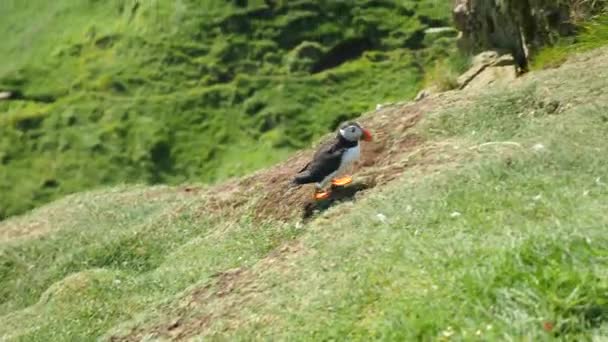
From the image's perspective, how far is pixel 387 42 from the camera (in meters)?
27.5

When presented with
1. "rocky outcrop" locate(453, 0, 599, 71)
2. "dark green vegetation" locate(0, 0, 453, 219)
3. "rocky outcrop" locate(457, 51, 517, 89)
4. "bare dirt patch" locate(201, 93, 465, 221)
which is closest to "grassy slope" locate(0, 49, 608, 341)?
"bare dirt patch" locate(201, 93, 465, 221)

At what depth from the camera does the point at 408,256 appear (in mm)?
7402

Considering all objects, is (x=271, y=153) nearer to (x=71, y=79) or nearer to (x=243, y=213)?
(x=71, y=79)

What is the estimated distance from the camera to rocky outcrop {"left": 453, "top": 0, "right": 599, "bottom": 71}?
48.6 feet

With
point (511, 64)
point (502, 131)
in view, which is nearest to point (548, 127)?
point (502, 131)

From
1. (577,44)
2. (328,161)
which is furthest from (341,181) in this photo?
(577,44)

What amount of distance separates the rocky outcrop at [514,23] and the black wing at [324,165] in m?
5.25

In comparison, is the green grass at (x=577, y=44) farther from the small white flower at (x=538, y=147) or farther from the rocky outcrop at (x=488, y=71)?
the small white flower at (x=538, y=147)

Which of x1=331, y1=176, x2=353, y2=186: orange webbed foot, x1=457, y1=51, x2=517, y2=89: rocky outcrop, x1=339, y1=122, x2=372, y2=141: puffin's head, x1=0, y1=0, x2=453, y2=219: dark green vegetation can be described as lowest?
x1=0, y1=0, x2=453, y2=219: dark green vegetation

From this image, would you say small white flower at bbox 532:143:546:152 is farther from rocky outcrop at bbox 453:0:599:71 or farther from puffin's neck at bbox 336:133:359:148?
rocky outcrop at bbox 453:0:599:71

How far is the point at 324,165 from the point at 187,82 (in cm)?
1701

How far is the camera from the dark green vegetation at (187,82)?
25000 millimetres

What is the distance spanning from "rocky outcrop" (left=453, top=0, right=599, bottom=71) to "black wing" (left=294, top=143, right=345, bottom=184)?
525 cm

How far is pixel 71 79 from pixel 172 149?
4860 millimetres
